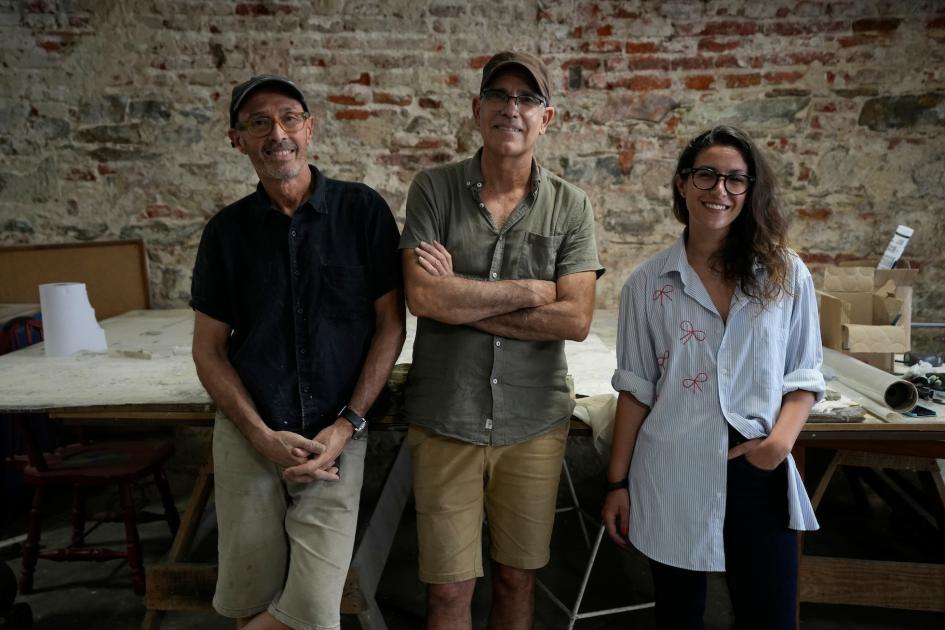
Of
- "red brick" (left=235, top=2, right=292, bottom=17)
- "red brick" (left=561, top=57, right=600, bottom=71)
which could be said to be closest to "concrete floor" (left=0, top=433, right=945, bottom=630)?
"red brick" (left=561, top=57, right=600, bottom=71)

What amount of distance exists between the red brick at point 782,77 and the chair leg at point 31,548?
4.08m

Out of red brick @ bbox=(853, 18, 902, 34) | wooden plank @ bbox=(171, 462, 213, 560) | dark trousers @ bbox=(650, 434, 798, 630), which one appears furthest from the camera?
→ red brick @ bbox=(853, 18, 902, 34)

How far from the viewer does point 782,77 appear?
11.6 ft

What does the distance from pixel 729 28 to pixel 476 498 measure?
119 inches

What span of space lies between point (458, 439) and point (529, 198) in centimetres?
74

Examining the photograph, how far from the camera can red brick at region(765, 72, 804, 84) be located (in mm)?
3541

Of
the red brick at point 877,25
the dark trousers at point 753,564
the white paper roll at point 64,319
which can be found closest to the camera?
the dark trousers at point 753,564

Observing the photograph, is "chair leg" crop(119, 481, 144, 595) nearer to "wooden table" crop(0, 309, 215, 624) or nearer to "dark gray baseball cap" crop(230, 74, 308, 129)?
"wooden table" crop(0, 309, 215, 624)

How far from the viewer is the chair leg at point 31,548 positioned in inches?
103

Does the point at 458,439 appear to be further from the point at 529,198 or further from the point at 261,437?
the point at 529,198

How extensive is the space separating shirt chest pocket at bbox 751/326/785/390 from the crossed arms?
45cm

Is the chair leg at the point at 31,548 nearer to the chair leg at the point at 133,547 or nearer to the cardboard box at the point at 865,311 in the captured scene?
the chair leg at the point at 133,547

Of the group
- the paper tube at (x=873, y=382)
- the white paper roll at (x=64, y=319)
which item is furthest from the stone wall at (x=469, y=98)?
the paper tube at (x=873, y=382)

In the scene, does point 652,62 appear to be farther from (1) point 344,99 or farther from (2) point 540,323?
(2) point 540,323
